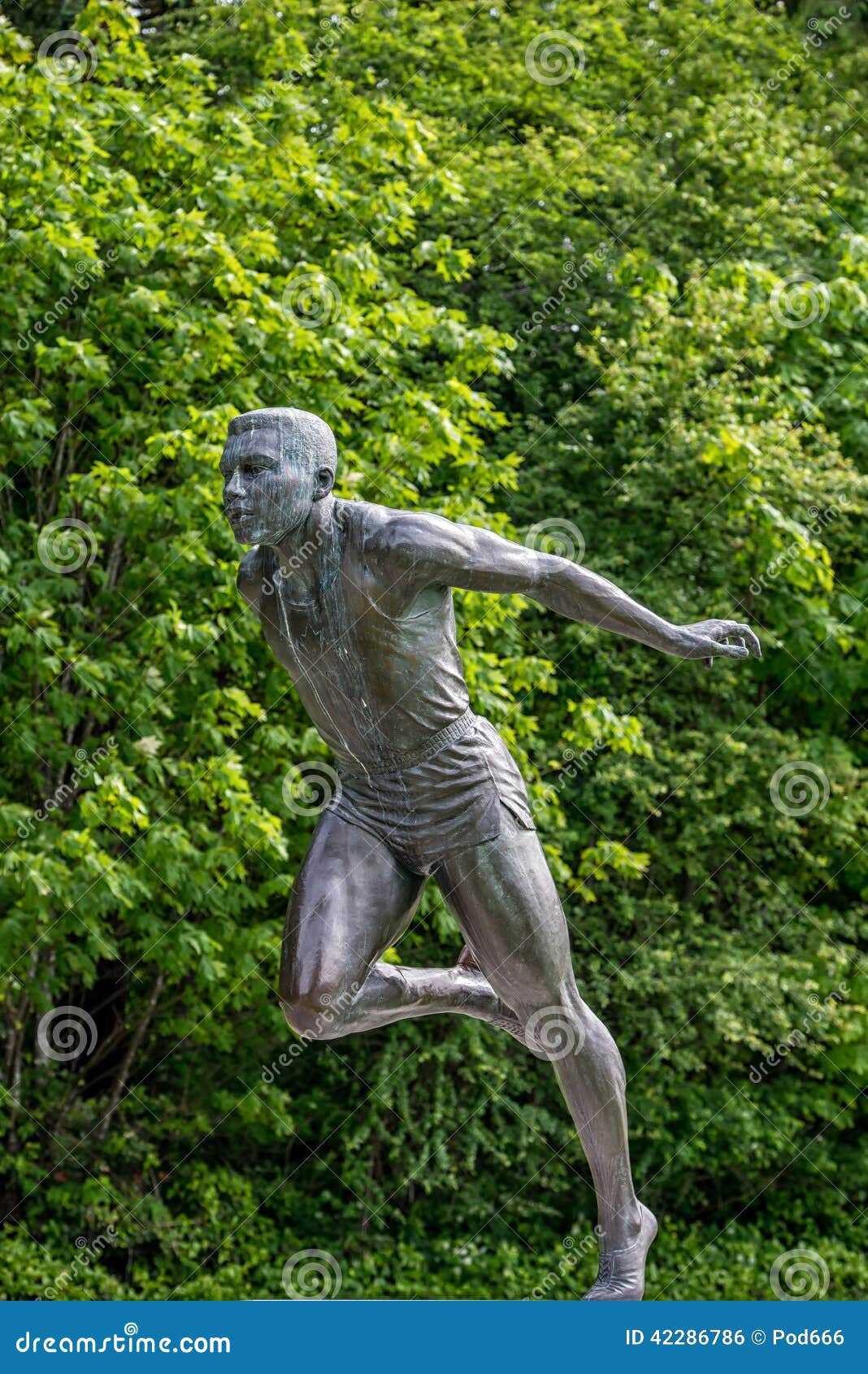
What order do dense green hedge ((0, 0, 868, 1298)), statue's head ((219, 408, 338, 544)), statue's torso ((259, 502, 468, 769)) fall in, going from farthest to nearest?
1. dense green hedge ((0, 0, 868, 1298))
2. statue's torso ((259, 502, 468, 769))
3. statue's head ((219, 408, 338, 544))

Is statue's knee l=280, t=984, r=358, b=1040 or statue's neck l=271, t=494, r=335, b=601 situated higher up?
statue's neck l=271, t=494, r=335, b=601

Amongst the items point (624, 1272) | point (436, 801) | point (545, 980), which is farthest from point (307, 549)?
point (624, 1272)

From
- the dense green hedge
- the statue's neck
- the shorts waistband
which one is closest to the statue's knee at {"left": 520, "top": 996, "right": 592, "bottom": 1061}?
the shorts waistband

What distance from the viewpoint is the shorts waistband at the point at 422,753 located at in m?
4.67

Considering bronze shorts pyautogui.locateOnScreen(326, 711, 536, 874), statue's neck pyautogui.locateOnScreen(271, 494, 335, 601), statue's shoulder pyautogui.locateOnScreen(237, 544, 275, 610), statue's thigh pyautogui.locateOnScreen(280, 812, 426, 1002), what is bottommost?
statue's thigh pyautogui.locateOnScreen(280, 812, 426, 1002)

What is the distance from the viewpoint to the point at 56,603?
9109 millimetres

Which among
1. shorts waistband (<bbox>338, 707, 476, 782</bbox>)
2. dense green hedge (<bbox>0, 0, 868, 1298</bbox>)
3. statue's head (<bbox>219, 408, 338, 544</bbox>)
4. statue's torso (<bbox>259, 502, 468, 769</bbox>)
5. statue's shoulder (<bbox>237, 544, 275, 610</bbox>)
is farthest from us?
dense green hedge (<bbox>0, 0, 868, 1298</bbox>)

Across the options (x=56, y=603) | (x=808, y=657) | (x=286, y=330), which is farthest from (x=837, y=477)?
(x=56, y=603)

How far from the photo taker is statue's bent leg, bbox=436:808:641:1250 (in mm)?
4684

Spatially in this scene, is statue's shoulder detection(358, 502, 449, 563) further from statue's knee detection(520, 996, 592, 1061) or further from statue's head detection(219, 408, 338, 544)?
statue's knee detection(520, 996, 592, 1061)

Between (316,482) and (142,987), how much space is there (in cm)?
601

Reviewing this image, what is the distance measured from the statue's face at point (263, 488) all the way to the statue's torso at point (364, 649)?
127mm

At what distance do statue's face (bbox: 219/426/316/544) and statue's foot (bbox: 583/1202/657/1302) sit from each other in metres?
2.07

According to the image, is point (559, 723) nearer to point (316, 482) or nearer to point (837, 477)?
point (837, 477)
